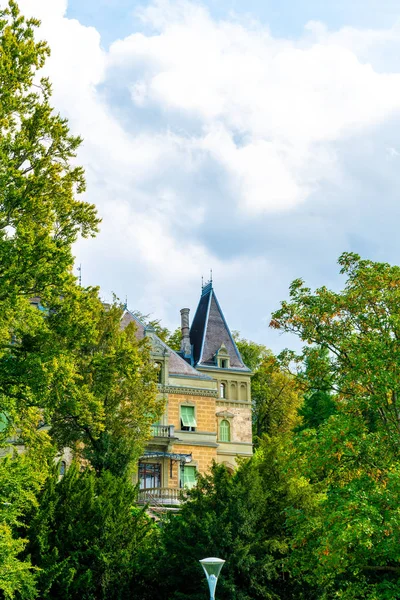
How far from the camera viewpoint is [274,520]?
22219 mm

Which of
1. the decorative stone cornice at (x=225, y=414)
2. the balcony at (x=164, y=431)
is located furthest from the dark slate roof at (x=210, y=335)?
the balcony at (x=164, y=431)

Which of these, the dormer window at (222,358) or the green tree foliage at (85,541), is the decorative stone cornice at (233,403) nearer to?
the dormer window at (222,358)

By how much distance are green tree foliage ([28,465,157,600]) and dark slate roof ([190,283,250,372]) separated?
1123 inches

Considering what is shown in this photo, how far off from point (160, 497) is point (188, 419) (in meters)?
8.46

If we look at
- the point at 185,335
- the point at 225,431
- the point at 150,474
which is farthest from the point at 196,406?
the point at 185,335

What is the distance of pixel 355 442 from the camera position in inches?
744

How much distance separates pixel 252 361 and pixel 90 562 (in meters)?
40.3

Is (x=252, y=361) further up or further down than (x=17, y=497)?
further up

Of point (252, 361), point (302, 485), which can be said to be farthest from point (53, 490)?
point (252, 361)

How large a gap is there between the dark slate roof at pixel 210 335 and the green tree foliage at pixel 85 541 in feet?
93.5

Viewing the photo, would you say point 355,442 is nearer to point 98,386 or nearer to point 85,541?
point 98,386

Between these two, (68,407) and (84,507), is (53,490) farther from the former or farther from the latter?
(68,407)

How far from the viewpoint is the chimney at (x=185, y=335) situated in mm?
52156

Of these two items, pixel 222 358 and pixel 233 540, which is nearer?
pixel 233 540
